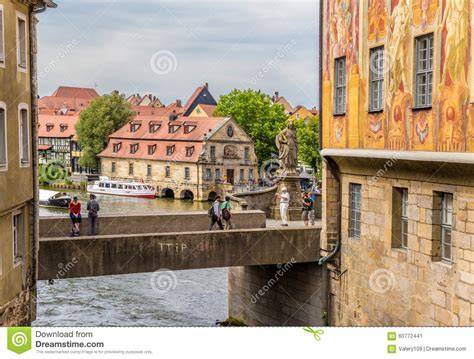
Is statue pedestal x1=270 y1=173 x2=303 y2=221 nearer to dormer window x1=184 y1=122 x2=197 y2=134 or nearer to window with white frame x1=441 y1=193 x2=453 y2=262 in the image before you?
window with white frame x1=441 y1=193 x2=453 y2=262

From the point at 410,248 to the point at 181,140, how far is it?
65396 mm

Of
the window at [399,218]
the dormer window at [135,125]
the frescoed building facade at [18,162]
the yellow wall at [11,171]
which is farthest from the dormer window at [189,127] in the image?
the window at [399,218]

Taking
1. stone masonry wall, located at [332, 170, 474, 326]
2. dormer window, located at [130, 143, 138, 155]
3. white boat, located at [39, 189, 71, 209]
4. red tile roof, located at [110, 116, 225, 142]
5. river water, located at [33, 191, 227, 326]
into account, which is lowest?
river water, located at [33, 191, 227, 326]

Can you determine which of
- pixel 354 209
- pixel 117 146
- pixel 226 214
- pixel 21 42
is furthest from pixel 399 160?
pixel 117 146

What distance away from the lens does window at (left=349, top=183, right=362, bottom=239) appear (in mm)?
21219

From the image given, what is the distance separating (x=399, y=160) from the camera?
18297 mm

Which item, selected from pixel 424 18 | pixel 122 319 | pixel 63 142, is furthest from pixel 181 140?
pixel 424 18

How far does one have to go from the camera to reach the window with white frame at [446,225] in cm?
1719

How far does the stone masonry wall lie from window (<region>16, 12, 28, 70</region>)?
7.93 metres

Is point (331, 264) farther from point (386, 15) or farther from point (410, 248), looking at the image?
point (386, 15)

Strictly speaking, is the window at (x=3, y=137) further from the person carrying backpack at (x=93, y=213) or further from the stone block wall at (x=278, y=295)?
the stone block wall at (x=278, y=295)

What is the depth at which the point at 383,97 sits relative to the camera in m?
19.2

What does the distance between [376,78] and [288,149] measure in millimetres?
9437

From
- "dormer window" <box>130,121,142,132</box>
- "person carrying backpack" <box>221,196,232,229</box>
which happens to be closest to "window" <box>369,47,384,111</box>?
"person carrying backpack" <box>221,196,232,229</box>
